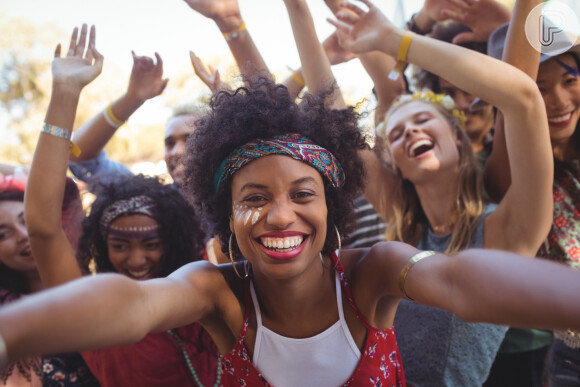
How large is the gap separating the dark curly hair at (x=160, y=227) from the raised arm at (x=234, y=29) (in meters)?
1.07

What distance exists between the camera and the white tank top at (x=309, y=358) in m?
1.76

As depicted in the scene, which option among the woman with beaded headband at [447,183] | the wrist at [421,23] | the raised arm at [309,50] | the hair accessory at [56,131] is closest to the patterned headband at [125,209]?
the hair accessory at [56,131]

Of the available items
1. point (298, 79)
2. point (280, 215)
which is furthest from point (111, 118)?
point (280, 215)

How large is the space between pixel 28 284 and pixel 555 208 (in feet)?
9.86

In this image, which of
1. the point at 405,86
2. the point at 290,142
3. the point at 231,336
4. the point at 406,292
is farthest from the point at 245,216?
the point at 405,86

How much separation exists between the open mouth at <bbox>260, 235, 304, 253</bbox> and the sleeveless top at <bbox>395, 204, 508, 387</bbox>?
3.31ft

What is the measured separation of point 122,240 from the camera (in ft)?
8.13

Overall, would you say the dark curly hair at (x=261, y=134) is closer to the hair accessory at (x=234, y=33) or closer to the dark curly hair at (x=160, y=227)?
the dark curly hair at (x=160, y=227)

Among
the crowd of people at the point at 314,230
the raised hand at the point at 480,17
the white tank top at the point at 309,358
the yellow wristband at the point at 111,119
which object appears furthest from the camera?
the yellow wristband at the point at 111,119

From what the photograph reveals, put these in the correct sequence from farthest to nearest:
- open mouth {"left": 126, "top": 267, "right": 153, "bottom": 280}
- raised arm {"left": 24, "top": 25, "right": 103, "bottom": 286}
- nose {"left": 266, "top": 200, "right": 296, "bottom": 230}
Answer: open mouth {"left": 126, "top": 267, "right": 153, "bottom": 280} < raised arm {"left": 24, "top": 25, "right": 103, "bottom": 286} < nose {"left": 266, "top": 200, "right": 296, "bottom": 230}

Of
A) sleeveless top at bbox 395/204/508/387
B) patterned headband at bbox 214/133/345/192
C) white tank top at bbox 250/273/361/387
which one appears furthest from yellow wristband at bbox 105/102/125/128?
sleeveless top at bbox 395/204/508/387

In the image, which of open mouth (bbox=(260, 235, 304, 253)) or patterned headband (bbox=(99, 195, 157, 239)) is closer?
open mouth (bbox=(260, 235, 304, 253))

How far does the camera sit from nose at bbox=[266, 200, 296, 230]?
166 cm

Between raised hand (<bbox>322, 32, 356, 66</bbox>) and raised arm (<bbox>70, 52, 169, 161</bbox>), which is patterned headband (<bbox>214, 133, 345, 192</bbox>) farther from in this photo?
raised hand (<bbox>322, 32, 356, 66</bbox>)
